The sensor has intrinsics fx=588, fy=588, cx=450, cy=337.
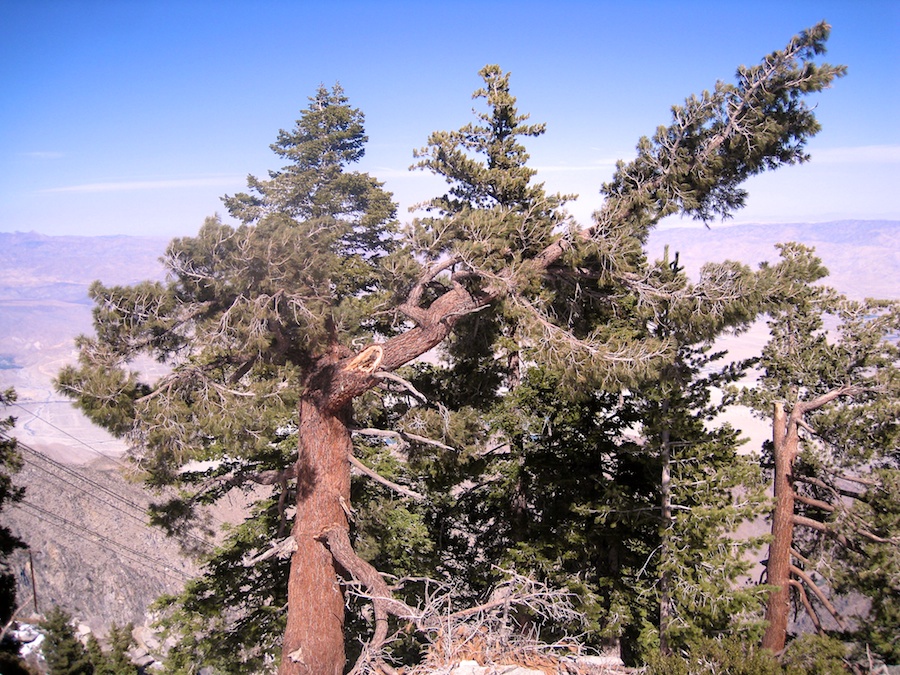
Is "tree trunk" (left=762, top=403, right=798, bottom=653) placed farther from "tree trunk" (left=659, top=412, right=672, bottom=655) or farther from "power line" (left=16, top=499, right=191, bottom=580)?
"power line" (left=16, top=499, right=191, bottom=580)

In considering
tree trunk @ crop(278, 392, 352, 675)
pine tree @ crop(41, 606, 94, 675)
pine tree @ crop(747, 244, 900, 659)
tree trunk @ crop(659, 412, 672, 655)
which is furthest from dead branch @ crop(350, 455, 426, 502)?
pine tree @ crop(41, 606, 94, 675)

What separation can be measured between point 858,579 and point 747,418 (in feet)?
235

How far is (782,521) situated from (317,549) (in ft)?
23.7

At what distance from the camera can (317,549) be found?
7.61 metres

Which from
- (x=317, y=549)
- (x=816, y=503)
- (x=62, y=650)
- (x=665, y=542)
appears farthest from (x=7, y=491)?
(x=816, y=503)

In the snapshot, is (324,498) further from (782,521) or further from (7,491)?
(782,521)

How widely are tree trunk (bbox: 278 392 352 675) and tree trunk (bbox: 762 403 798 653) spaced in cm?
672

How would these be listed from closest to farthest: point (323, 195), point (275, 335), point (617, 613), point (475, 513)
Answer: point (275, 335) → point (617, 613) → point (475, 513) → point (323, 195)

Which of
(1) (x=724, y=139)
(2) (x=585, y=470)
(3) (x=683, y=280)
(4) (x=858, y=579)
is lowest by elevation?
(4) (x=858, y=579)

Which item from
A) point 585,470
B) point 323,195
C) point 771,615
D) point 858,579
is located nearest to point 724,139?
point 585,470

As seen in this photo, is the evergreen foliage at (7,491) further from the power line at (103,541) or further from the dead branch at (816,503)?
the power line at (103,541)

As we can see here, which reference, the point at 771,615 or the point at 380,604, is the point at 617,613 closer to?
the point at 771,615

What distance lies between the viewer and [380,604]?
23.7ft

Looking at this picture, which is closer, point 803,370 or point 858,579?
point 858,579
